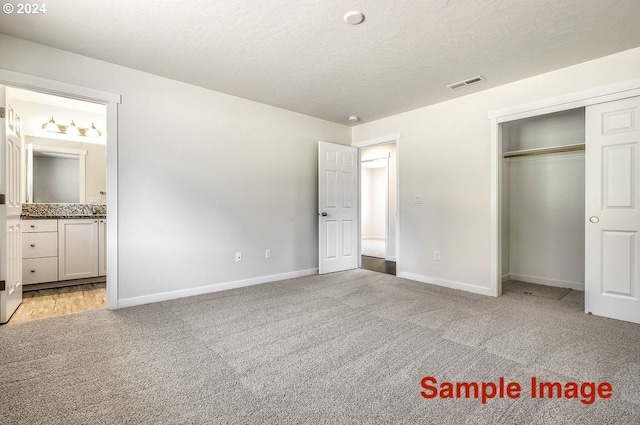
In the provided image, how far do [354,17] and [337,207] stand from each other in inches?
117

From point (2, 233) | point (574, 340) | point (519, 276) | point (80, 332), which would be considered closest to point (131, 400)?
point (80, 332)

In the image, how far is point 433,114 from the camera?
414cm

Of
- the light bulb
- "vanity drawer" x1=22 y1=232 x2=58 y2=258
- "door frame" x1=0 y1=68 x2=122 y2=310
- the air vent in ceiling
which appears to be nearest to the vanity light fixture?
the light bulb

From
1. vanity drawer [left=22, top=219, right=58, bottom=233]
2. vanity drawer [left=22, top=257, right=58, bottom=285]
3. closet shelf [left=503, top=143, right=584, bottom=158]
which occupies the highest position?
closet shelf [left=503, top=143, right=584, bottom=158]

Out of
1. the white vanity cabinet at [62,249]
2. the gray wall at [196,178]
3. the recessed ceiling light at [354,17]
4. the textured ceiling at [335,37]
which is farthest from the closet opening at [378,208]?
the white vanity cabinet at [62,249]

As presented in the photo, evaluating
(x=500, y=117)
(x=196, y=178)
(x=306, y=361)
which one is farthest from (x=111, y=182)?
(x=500, y=117)

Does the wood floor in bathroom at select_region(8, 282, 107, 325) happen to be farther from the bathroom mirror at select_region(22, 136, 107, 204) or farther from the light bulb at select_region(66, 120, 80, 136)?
the light bulb at select_region(66, 120, 80, 136)

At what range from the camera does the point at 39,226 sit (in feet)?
12.7

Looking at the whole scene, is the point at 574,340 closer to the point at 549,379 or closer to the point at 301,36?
the point at 549,379

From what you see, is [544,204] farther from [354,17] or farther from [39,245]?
[39,245]

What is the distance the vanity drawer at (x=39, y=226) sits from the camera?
3816 mm

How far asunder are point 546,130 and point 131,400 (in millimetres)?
5277

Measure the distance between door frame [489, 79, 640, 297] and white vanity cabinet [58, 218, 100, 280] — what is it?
5.19 meters

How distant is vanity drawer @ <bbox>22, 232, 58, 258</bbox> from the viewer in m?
3.81
